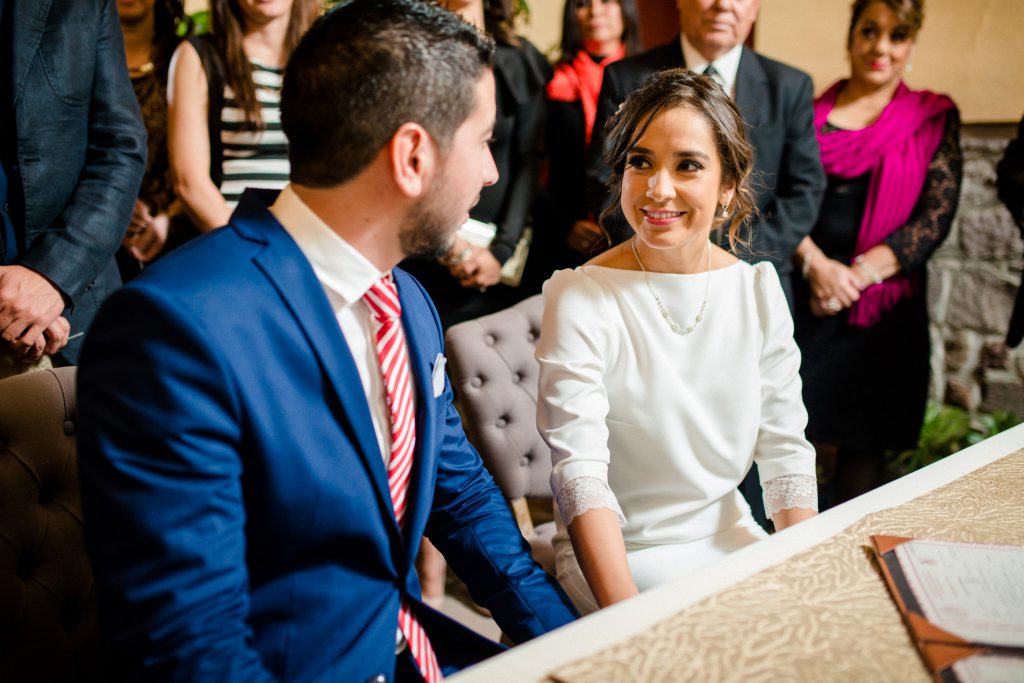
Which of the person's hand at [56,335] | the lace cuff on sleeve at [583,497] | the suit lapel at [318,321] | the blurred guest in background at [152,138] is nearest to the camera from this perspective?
the suit lapel at [318,321]

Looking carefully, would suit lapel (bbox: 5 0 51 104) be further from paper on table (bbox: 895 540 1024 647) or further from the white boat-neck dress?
paper on table (bbox: 895 540 1024 647)

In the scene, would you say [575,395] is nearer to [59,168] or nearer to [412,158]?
[412,158]

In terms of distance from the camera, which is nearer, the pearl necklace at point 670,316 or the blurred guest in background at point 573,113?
the pearl necklace at point 670,316

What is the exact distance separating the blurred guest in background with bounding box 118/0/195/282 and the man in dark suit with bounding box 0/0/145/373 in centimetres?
59

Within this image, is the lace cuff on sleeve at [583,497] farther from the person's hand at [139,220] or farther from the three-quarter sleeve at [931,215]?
the three-quarter sleeve at [931,215]

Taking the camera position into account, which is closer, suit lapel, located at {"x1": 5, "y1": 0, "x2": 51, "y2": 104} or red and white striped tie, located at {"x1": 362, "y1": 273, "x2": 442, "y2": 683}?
red and white striped tie, located at {"x1": 362, "y1": 273, "x2": 442, "y2": 683}

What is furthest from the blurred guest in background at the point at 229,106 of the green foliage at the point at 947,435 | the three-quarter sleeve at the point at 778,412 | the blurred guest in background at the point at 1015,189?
the green foliage at the point at 947,435

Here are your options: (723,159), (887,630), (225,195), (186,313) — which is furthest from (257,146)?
(887,630)

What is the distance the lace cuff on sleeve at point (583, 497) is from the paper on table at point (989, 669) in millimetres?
610

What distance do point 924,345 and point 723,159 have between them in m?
1.64

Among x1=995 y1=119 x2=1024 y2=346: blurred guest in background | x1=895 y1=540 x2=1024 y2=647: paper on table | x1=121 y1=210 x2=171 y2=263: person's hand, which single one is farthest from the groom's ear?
x1=995 y1=119 x2=1024 y2=346: blurred guest in background

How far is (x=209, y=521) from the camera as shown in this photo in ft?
2.90

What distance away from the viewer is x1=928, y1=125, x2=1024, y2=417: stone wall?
3.38m

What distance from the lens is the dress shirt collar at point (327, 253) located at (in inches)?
41.6
